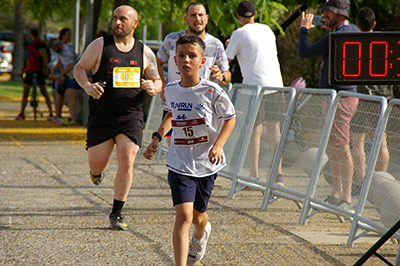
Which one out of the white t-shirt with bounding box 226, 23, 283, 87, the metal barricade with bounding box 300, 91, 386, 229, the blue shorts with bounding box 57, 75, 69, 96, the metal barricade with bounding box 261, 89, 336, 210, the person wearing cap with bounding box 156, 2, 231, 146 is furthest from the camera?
the blue shorts with bounding box 57, 75, 69, 96

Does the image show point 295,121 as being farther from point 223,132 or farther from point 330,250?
point 223,132

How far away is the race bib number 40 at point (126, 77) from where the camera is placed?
551 cm

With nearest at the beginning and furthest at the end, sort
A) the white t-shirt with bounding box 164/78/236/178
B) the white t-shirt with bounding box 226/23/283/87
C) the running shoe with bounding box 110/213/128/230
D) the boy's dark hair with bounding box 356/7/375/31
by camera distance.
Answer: the white t-shirt with bounding box 164/78/236/178 → the running shoe with bounding box 110/213/128/230 → the boy's dark hair with bounding box 356/7/375/31 → the white t-shirt with bounding box 226/23/283/87

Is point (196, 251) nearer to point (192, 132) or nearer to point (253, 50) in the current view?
point (192, 132)

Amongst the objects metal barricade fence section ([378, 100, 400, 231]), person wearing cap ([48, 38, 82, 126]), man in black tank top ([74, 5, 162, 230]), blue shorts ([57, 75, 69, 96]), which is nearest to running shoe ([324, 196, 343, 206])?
metal barricade fence section ([378, 100, 400, 231])

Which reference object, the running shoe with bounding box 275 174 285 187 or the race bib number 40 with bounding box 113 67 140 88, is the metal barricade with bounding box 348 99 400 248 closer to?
the running shoe with bounding box 275 174 285 187

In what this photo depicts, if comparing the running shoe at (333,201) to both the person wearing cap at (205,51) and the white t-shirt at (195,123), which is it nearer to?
A: the white t-shirt at (195,123)

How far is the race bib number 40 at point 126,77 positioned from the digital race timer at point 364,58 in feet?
8.53

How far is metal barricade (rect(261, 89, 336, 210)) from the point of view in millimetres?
5820

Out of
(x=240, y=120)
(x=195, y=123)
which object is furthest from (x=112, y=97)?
(x=240, y=120)

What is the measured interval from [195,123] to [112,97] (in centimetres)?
166

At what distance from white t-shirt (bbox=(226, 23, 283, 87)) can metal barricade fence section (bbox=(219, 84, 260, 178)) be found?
0.25 m

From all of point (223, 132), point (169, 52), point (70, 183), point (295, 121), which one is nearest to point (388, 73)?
point (223, 132)

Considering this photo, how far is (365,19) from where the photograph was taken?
23.0 feet
